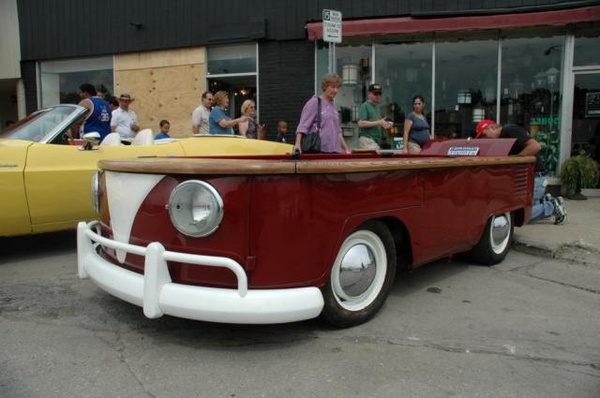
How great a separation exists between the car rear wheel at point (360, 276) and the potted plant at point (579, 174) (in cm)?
685

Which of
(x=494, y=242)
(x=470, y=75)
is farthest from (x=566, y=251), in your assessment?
(x=470, y=75)

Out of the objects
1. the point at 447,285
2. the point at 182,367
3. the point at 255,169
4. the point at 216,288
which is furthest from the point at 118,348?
the point at 447,285

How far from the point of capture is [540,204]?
6605mm

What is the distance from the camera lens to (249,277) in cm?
273

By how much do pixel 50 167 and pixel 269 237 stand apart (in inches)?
122

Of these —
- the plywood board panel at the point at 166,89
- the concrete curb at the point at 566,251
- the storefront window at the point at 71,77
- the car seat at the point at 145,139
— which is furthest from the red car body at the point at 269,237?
the storefront window at the point at 71,77

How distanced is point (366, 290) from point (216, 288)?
1.04 m

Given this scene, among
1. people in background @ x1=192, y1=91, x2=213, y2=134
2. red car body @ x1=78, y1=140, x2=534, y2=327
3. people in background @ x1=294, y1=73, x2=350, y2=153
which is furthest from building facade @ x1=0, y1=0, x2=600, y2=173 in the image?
red car body @ x1=78, y1=140, x2=534, y2=327

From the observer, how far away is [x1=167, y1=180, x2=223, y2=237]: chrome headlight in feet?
8.79

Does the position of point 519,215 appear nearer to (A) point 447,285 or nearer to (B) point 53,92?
(A) point 447,285

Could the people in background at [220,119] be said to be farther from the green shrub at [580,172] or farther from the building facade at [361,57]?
the green shrub at [580,172]

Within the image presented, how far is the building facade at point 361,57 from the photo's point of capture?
943cm

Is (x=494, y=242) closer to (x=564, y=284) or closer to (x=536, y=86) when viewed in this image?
(x=564, y=284)

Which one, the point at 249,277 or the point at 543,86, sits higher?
the point at 543,86
